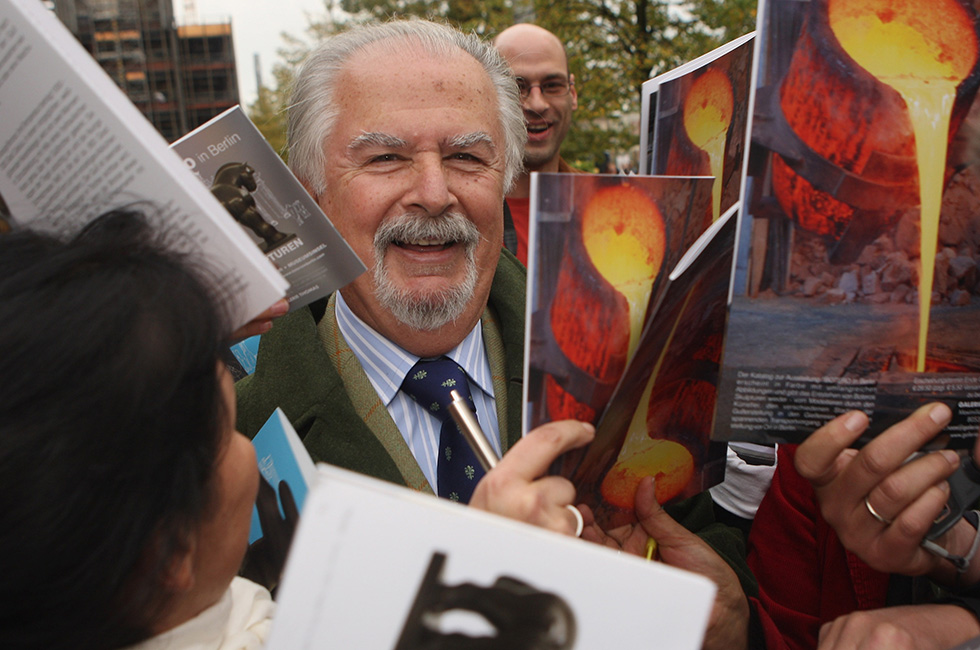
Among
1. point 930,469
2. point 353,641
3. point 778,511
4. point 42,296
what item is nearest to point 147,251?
point 42,296

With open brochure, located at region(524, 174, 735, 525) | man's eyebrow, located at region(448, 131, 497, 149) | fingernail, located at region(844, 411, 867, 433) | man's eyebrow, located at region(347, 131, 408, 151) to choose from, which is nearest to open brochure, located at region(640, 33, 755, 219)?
open brochure, located at region(524, 174, 735, 525)

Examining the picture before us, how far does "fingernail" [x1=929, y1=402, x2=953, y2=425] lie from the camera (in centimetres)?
118

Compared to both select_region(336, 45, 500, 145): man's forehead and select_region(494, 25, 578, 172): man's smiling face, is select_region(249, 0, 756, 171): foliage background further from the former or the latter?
select_region(336, 45, 500, 145): man's forehead

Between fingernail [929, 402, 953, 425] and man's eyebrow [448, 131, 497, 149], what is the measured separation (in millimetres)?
1198

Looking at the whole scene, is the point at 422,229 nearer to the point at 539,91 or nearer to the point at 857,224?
the point at 857,224

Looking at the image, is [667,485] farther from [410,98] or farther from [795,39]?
[410,98]

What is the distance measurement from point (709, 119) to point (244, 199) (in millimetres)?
887

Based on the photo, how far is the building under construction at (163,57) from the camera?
176 ft

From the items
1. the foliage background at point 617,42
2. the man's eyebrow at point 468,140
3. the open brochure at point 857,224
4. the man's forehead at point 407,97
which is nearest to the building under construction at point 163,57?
the foliage background at point 617,42

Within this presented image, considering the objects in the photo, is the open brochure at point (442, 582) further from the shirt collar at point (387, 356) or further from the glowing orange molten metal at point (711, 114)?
the shirt collar at point (387, 356)

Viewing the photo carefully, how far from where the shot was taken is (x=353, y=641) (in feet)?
2.46

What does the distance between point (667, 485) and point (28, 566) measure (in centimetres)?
101

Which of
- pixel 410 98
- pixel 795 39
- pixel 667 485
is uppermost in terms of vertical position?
pixel 795 39

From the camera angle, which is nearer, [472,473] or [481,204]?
[472,473]
